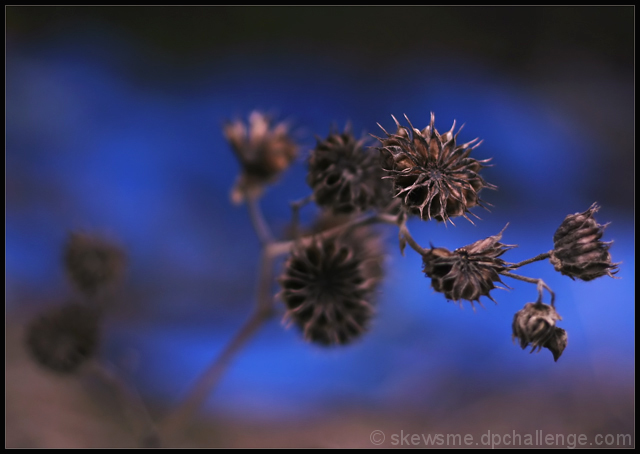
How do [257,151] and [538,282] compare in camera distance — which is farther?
[257,151]

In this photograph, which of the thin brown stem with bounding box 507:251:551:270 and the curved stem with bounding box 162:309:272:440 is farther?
the curved stem with bounding box 162:309:272:440

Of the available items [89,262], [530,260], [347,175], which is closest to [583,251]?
[530,260]

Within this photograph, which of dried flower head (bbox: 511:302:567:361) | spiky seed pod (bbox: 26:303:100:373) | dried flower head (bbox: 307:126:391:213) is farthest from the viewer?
spiky seed pod (bbox: 26:303:100:373)

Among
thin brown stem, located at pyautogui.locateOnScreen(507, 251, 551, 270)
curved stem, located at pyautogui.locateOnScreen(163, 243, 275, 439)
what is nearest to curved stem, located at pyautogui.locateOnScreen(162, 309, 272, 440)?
curved stem, located at pyautogui.locateOnScreen(163, 243, 275, 439)

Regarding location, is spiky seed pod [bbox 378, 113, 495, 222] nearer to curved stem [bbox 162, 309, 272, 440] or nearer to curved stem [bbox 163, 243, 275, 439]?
curved stem [bbox 163, 243, 275, 439]

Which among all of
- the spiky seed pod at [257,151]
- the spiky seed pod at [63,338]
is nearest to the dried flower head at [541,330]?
the spiky seed pod at [257,151]

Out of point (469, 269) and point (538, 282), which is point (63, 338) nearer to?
point (469, 269)

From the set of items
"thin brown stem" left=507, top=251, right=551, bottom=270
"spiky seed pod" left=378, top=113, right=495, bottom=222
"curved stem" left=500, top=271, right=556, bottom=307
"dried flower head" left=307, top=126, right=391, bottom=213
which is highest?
"dried flower head" left=307, top=126, right=391, bottom=213
